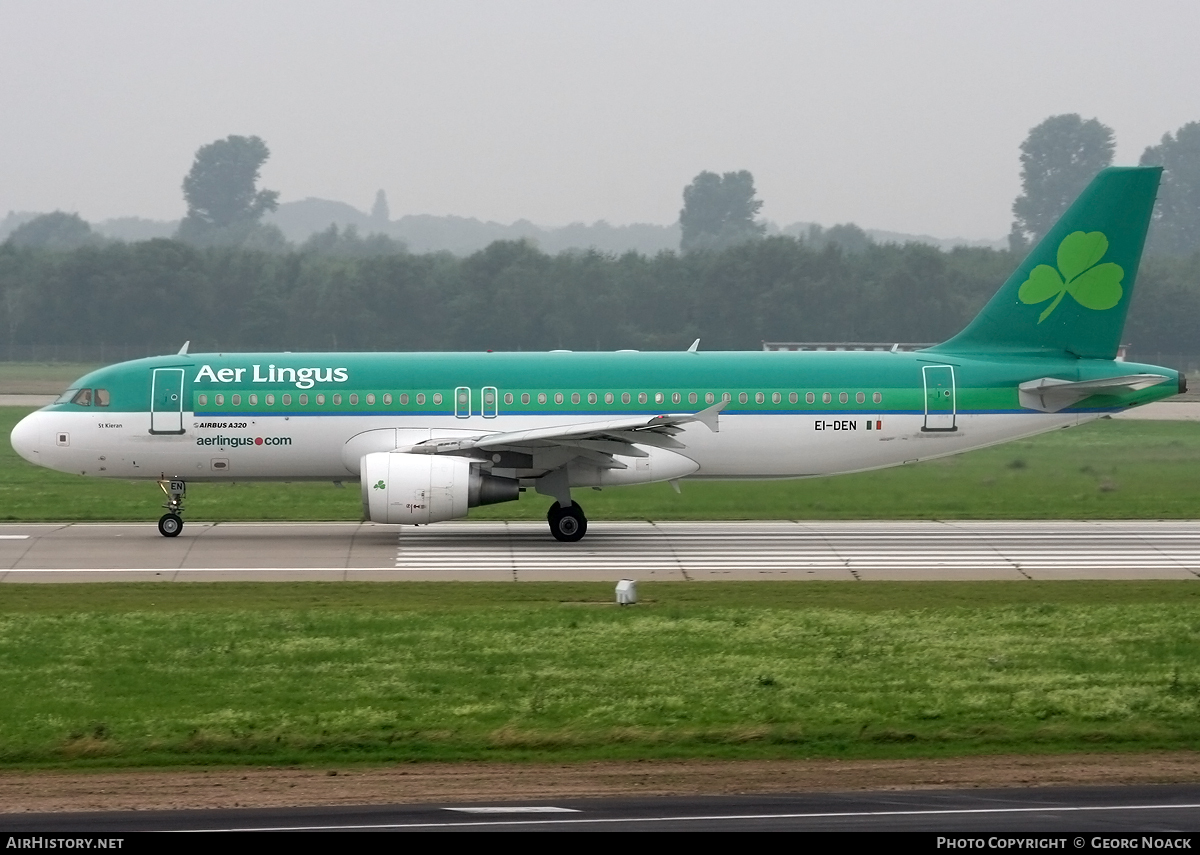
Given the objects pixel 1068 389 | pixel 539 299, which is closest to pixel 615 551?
pixel 1068 389

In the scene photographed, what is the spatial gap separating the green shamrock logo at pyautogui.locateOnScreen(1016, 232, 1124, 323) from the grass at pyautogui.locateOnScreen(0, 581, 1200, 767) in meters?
8.88

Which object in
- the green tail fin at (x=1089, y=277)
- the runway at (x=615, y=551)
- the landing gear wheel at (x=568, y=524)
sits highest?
the green tail fin at (x=1089, y=277)

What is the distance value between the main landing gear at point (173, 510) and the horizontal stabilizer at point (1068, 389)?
15.9 meters

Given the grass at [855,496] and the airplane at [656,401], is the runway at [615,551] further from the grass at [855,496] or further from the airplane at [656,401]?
the airplane at [656,401]

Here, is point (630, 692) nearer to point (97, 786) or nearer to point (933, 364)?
point (97, 786)

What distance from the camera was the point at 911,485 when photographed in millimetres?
32781

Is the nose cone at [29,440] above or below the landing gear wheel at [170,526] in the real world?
above

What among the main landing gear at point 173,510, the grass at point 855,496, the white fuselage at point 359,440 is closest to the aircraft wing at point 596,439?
the white fuselage at point 359,440

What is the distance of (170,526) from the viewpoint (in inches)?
1115

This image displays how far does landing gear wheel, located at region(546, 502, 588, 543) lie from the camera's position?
92.1 ft

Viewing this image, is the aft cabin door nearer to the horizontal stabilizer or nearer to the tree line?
the horizontal stabilizer

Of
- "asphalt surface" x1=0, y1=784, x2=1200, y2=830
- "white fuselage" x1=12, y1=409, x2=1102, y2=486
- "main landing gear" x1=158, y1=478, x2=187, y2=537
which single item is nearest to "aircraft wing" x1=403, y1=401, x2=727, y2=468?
"white fuselage" x1=12, y1=409, x2=1102, y2=486

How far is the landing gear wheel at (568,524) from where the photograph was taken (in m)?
28.1
